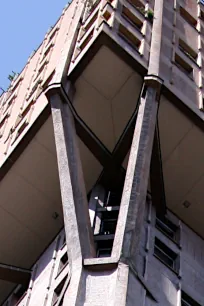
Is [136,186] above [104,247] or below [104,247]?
above

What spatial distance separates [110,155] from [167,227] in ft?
7.54

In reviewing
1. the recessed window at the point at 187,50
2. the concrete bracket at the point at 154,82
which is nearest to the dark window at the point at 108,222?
the concrete bracket at the point at 154,82

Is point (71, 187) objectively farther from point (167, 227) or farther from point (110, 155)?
point (167, 227)

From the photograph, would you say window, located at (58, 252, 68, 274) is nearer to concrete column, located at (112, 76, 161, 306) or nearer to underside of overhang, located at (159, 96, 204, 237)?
concrete column, located at (112, 76, 161, 306)

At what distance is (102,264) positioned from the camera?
1498 centimetres

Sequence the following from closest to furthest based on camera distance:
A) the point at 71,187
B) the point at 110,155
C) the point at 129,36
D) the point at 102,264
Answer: the point at 102,264 → the point at 71,187 → the point at 110,155 → the point at 129,36

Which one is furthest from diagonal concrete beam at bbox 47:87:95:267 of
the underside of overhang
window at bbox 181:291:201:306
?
window at bbox 181:291:201:306

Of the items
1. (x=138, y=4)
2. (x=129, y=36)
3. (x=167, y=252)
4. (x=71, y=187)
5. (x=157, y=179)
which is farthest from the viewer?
(x=138, y=4)

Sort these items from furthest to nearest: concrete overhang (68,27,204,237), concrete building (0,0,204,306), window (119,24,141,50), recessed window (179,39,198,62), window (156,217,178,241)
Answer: recessed window (179,39,198,62) → window (119,24,141,50) → window (156,217,178,241) → concrete overhang (68,27,204,237) → concrete building (0,0,204,306)

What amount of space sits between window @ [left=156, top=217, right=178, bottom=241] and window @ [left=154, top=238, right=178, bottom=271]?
0.55 m

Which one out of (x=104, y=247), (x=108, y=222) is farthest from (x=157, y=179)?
(x=104, y=247)

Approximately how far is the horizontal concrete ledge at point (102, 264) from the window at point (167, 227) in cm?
517

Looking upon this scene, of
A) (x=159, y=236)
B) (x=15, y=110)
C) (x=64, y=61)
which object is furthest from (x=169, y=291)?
(x=15, y=110)

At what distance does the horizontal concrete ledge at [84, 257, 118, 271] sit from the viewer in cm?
1497
